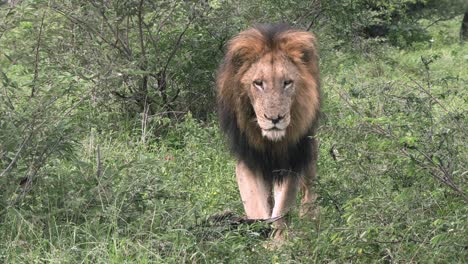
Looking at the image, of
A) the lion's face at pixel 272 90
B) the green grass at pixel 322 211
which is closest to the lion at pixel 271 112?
the lion's face at pixel 272 90

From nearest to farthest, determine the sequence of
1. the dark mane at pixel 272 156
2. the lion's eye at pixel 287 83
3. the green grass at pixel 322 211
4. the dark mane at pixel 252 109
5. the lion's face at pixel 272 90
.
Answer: the green grass at pixel 322 211 < the lion's face at pixel 272 90 < the lion's eye at pixel 287 83 < the dark mane at pixel 252 109 < the dark mane at pixel 272 156

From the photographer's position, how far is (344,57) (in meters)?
9.72

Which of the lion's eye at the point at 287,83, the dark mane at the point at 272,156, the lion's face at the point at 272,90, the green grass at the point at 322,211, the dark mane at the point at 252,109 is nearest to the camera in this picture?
the green grass at the point at 322,211

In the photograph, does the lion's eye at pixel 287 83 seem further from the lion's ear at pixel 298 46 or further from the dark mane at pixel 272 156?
the dark mane at pixel 272 156

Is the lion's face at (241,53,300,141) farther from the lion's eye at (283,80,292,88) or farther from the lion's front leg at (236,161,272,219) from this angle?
the lion's front leg at (236,161,272,219)

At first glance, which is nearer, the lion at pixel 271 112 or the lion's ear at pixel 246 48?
the lion at pixel 271 112

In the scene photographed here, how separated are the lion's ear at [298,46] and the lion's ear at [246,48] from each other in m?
0.14

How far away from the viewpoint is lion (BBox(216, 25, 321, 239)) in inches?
199

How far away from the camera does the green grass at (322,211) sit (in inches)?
157

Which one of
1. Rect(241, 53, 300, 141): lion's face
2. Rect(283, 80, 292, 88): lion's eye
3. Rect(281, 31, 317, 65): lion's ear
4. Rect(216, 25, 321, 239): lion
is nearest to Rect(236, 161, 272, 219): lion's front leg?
Rect(216, 25, 321, 239): lion

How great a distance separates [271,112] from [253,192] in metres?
0.59

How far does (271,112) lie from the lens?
4.97m

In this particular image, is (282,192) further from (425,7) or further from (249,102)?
(425,7)

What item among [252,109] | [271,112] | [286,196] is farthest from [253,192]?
[271,112]
